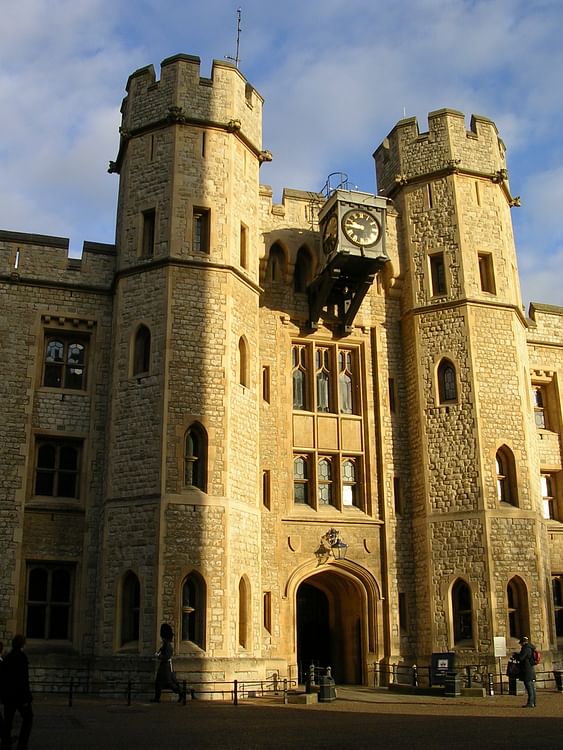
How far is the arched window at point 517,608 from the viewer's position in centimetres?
1975

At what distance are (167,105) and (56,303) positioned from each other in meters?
5.81

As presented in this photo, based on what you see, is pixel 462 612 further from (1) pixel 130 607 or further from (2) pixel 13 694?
(2) pixel 13 694

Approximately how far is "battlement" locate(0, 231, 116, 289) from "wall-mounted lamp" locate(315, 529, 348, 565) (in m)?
8.40

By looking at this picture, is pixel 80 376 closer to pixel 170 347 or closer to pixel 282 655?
pixel 170 347

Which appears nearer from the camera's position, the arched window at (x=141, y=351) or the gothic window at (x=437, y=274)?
the arched window at (x=141, y=351)

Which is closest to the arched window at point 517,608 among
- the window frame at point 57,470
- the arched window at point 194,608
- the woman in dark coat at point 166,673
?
the arched window at point 194,608

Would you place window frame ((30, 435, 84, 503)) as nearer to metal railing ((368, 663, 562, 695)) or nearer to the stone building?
the stone building

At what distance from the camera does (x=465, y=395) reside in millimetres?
21359

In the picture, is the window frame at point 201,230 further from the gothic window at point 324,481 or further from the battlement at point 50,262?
the gothic window at point 324,481

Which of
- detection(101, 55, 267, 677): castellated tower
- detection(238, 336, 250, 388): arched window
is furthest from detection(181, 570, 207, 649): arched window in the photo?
detection(238, 336, 250, 388): arched window

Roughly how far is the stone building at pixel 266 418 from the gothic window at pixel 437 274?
0.06m

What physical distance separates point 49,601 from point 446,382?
37.1 ft

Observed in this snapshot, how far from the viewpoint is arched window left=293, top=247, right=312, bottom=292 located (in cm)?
2308

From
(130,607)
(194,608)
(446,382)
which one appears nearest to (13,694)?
(194,608)
